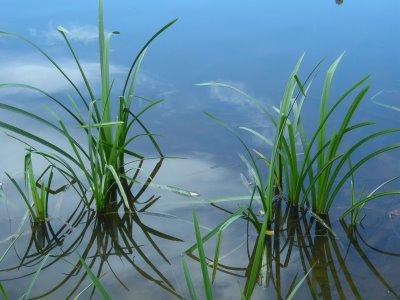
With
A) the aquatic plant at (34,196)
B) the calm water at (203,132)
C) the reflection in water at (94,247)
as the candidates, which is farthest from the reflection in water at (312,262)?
the aquatic plant at (34,196)

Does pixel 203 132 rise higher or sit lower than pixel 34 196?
higher

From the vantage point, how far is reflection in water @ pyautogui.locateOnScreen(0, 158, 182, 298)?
156 cm

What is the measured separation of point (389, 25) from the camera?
342cm

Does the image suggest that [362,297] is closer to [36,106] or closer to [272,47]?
[36,106]

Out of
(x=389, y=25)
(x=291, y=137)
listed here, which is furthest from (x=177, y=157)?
(x=389, y=25)

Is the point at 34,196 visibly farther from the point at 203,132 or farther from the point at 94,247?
the point at 203,132

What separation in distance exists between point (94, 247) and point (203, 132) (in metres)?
0.82

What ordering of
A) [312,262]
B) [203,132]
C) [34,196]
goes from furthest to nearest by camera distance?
[203,132]
[34,196]
[312,262]

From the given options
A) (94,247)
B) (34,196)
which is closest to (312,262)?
(94,247)

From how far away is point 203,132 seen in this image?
2.36 m

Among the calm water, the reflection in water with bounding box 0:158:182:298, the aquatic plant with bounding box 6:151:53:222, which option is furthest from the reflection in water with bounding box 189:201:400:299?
the aquatic plant with bounding box 6:151:53:222

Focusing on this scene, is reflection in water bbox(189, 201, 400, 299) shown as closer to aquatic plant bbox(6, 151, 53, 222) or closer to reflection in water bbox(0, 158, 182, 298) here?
reflection in water bbox(0, 158, 182, 298)

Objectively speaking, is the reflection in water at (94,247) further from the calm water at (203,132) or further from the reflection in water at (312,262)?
the reflection in water at (312,262)

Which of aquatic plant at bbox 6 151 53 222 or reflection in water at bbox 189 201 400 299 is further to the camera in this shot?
aquatic plant at bbox 6 151 53 222
